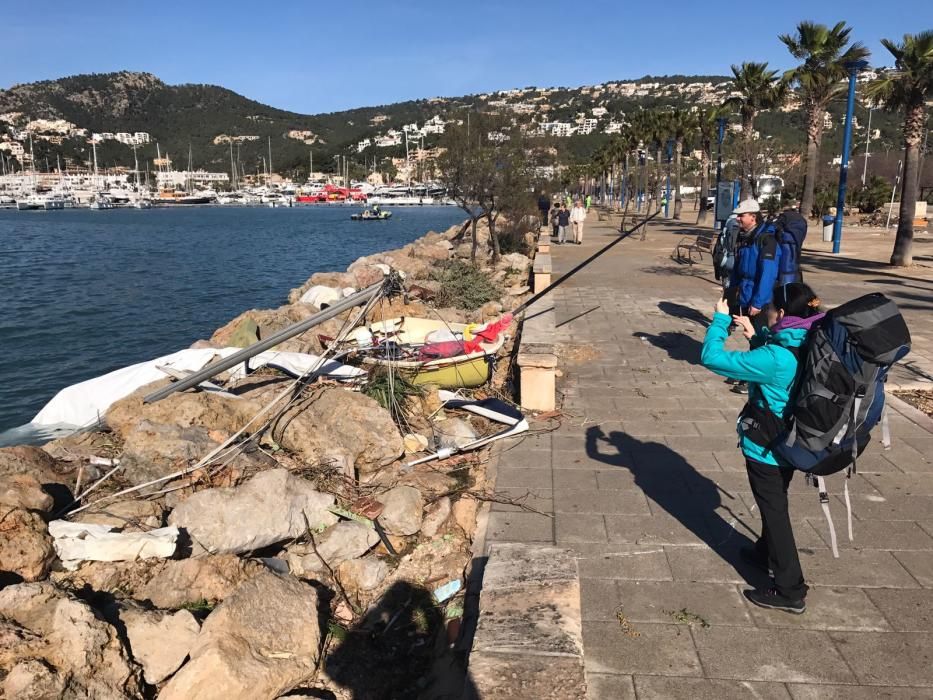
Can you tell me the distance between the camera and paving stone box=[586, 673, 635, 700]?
319cm

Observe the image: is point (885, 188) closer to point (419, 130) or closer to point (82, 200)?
point (82, 200)

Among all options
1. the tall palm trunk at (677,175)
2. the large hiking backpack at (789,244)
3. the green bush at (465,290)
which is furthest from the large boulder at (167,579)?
the tall palm trunk at (677,175)

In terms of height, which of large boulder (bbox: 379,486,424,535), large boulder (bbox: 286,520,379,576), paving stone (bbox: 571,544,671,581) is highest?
paving stone (bbox: 571,544,671,581)

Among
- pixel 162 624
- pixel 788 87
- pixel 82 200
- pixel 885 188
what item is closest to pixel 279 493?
pixel 162 624

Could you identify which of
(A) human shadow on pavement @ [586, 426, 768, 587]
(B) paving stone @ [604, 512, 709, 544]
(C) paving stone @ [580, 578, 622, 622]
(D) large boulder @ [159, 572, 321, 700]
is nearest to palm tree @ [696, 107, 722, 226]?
(A) human shadow on pavement @ [586, 426, 768, 587]

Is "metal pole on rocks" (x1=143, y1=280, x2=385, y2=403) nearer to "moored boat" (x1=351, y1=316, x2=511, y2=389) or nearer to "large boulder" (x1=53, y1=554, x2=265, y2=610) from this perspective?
"moored boat" (x1=351, y1=316, x2=511, y2=389)

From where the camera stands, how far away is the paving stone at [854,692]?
3.14 metres

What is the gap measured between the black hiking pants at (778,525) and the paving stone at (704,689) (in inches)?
24.7

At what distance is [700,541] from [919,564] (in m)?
1.27

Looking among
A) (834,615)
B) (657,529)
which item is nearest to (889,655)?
(834,615)

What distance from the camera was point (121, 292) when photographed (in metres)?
28.2

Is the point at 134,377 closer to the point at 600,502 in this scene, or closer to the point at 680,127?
the point at 600,502

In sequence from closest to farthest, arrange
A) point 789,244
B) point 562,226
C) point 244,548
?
point 244,548
point 789,244
point 562,226

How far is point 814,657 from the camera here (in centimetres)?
341
